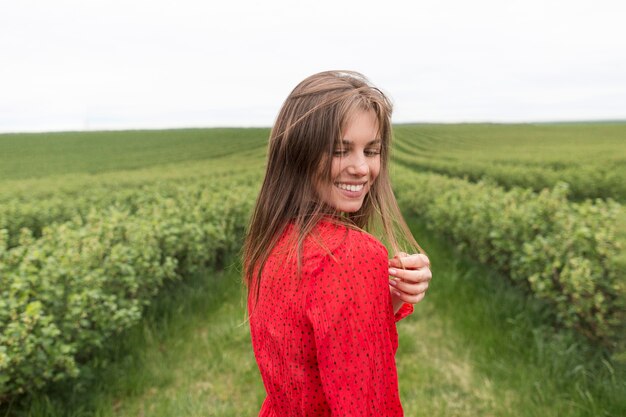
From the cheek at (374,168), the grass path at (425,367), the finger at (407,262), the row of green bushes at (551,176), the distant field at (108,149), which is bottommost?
the grass path at (425,367)

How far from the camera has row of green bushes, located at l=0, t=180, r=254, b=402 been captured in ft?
8.39

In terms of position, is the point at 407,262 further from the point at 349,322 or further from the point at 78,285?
the point at 78,285

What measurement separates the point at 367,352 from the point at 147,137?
9.67 meters

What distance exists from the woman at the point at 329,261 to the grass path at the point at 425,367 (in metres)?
2.10

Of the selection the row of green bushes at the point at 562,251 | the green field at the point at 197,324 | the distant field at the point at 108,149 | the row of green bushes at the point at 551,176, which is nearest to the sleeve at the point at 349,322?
the green field at the point at 197,324

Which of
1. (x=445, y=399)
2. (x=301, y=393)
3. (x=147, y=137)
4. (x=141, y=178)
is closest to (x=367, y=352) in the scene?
(x=301, y=393)

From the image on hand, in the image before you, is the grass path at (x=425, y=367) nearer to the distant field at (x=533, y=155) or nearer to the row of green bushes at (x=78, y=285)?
the row of green bushes at (x=78, y=285)

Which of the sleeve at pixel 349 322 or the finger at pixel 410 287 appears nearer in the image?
Answer: the sleeve at pixel 349 322

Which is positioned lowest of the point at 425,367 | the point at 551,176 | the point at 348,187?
the point at 425,367

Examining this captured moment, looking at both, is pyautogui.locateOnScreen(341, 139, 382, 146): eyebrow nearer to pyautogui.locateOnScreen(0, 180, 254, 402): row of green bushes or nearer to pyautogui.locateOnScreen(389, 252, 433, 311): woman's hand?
pyautogui.locateOnScreen(389, 252, 433, 311): woman's hand

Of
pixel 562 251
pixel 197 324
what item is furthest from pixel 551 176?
pixel 197 324

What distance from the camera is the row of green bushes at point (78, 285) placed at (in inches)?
101

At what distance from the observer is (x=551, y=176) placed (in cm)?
888

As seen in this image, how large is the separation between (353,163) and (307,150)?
0.11 m
